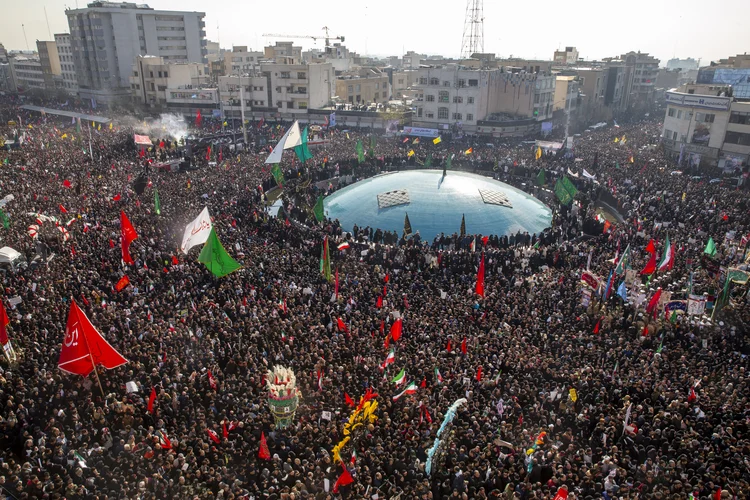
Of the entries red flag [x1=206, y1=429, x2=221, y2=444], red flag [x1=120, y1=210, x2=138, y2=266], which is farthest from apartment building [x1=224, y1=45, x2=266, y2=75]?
red flag [x1=206, y1=429, x2=221, y2=444]

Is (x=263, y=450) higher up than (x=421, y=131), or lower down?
lower down

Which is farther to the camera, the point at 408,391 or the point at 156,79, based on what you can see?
the point at 156,79

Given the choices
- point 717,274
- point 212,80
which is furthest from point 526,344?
point 212,80

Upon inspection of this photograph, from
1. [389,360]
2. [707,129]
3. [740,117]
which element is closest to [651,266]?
[389,360]

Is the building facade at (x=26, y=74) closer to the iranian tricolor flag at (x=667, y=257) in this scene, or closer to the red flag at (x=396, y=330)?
the red flag at (x=396, y=330)

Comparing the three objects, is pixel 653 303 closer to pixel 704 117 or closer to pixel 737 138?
pixel 737 138

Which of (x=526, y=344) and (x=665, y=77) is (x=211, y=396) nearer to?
(x=526, y=344)
